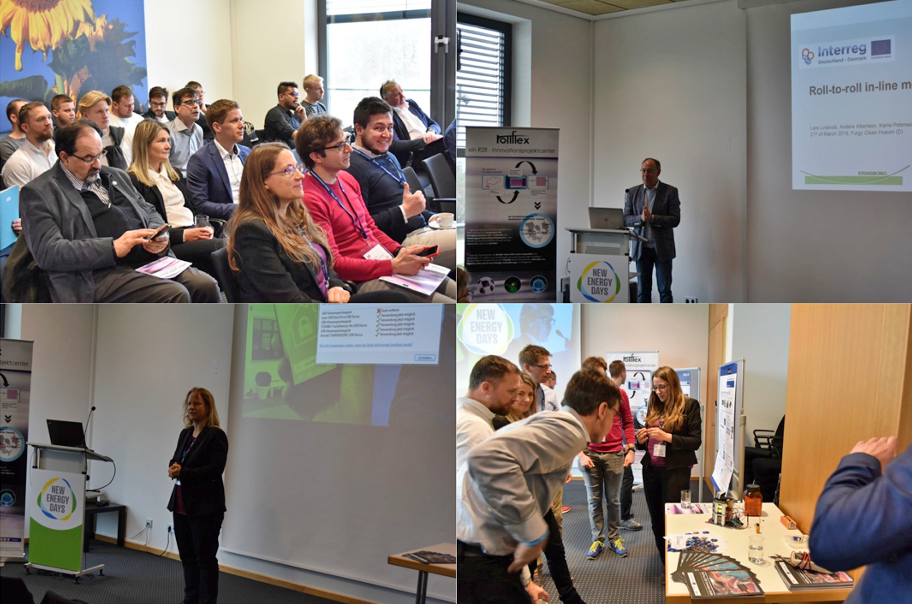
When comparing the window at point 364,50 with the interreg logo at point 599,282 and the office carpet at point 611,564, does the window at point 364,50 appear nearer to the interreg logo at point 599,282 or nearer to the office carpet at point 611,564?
the interreg logo at point 599,282

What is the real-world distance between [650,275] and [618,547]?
2375mm

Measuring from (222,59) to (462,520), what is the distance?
2036mm

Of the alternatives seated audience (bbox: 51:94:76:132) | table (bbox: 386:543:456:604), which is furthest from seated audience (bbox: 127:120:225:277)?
table (bbox: 386:543:456:604)

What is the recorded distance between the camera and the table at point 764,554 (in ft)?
7.21

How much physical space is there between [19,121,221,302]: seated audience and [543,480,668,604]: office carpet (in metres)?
1.70

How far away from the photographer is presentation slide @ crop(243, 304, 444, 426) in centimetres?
276

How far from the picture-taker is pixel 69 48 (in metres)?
3.29

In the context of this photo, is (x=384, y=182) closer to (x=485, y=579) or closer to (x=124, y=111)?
(x=124, y=111)

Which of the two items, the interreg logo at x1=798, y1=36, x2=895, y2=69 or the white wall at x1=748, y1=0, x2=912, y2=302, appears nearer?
the interreg logo at x1=798, y1=36, x2=895, y2=69

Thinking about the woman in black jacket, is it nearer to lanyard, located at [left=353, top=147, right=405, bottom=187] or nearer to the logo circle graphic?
lanyard, located at [left=353, top=147, right=405, bottom=187]

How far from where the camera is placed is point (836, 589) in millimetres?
2166

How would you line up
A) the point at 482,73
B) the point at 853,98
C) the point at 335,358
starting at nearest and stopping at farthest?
the point at 335,358 < the point at 482,73 < the point at 853,98

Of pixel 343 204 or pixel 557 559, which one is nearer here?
pixel 557 559

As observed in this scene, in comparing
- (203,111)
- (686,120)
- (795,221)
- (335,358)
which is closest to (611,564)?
(335,358)
